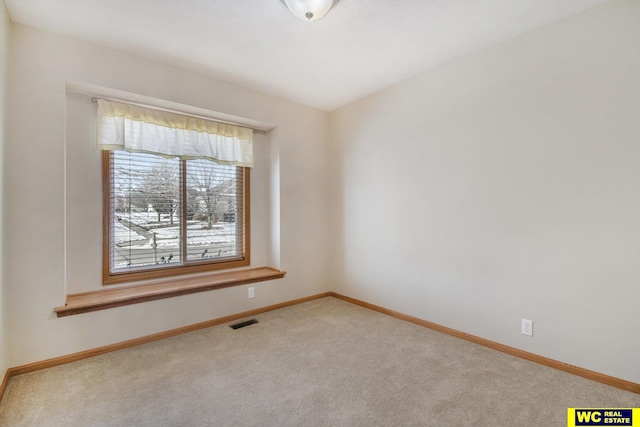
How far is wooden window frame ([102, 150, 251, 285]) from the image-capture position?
2641 millimetres

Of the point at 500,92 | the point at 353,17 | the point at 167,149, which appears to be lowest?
the point at 167,149

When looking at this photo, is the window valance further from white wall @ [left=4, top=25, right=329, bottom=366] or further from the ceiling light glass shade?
the ceiling light glass shade

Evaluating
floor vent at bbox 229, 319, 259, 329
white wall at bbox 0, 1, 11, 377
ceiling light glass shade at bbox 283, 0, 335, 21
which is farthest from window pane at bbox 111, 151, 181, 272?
ceiling light glass shade at bbox 283, 0, 335, 21

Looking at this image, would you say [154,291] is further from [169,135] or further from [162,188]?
[169,135]

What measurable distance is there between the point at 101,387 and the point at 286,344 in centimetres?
133

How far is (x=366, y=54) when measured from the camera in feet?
8.54

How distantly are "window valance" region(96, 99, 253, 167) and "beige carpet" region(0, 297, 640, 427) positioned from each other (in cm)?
184

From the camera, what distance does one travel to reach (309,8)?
6.30 ft

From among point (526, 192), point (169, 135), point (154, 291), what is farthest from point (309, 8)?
point (154, 291)

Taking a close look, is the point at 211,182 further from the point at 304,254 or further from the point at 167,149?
the point at 304,254

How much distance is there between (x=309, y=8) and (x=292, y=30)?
361 mm

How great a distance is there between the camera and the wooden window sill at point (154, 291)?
2.33 meters

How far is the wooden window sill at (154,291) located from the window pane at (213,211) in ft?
1.00

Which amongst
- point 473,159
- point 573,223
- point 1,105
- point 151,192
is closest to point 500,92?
point 473,159
